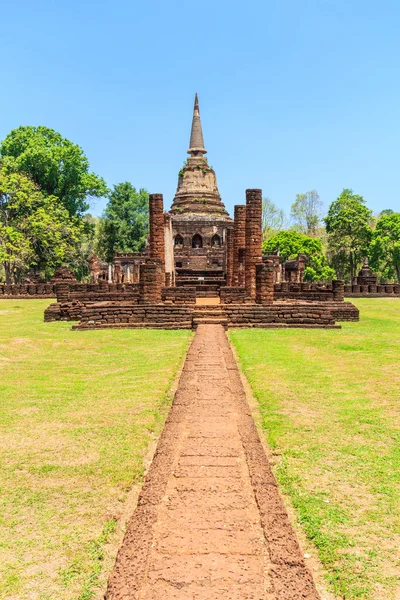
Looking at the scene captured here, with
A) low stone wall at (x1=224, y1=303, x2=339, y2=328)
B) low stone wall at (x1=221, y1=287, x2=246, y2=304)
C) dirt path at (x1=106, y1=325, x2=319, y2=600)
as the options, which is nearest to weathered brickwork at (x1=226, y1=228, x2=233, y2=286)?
low stone wall at (x1=221, y1=287, x2=246, y2=304)

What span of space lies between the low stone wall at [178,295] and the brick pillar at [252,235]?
2.33m

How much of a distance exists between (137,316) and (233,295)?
2898 mm

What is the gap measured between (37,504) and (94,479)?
0.47m

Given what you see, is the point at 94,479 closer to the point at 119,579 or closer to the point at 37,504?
the point at 37,504

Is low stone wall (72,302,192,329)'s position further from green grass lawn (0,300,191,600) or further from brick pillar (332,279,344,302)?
brick pillar (332,279,344,302)

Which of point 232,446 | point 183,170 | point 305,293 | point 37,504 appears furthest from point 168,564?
point 183,170

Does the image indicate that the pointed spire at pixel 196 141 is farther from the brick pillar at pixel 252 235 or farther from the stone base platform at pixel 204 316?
the stone base platform at pixel 204 316

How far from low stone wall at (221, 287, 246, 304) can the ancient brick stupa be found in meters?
16.5

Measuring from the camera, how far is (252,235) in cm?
1634

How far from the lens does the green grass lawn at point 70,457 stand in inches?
98.4

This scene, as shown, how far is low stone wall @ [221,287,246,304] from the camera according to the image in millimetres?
14258

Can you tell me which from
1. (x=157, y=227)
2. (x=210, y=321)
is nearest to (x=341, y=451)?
(x=210, y=321)

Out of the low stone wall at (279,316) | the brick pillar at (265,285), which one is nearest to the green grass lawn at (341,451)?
the low stone wall at (279,316)

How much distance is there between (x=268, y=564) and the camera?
245 cm
